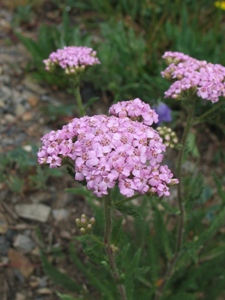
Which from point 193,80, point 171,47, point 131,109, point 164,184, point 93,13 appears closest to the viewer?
point 164,184

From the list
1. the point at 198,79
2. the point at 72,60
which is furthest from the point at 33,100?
the point at 198,79

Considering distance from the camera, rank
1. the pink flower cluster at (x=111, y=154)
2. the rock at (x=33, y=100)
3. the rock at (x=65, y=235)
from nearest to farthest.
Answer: the pink flower cluster at (x=111, y=154)
the rock at (x=65, y=235)
the rock at (x=33, y=100)

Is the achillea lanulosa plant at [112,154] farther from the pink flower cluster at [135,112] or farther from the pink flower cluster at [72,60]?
the pink flower cluster at [72,60]

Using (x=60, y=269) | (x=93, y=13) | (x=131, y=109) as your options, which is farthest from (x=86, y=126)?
(x=93, y=13)

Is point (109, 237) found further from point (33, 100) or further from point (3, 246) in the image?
→ point (33, 100)

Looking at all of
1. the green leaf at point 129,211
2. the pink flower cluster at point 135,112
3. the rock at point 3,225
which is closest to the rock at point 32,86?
the rock at point 3,225

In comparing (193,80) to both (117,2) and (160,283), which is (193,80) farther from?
(117,2)
